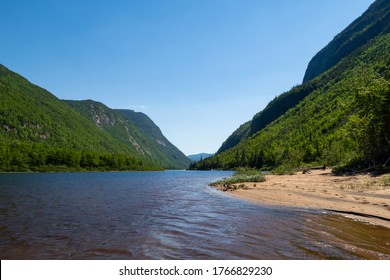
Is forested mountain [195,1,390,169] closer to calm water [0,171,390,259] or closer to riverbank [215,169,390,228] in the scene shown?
riverbank [215,169,390,228]

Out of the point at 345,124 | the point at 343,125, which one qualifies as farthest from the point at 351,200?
the point at 343,125

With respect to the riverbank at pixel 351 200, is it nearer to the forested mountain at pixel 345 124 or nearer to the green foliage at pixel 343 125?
the green foliage at pixel 343 125

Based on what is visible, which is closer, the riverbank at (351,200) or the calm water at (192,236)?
the calm water at (192,236)

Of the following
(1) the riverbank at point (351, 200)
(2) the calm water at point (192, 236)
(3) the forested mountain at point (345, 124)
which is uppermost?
(3) the forested mountain at point (345, 124)

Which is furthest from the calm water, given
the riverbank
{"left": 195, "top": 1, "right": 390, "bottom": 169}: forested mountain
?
{"left": 195, "top": 1, "right": 390, "bottom": 169}: forested mountain

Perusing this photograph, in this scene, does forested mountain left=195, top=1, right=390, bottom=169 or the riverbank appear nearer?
the riverbank

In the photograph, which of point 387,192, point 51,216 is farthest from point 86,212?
point 387,192

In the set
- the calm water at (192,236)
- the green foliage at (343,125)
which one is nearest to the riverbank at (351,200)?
the calm water at (192,236)

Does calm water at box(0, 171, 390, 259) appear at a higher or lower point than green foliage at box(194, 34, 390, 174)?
lower

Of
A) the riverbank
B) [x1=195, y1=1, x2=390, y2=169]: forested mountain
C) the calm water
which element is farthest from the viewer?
[x1=195, y1=1, x2=390, y2=169]: forested mountain

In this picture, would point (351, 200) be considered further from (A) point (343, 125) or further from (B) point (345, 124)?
(A) point (343, 125)

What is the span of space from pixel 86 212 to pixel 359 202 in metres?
21.2
